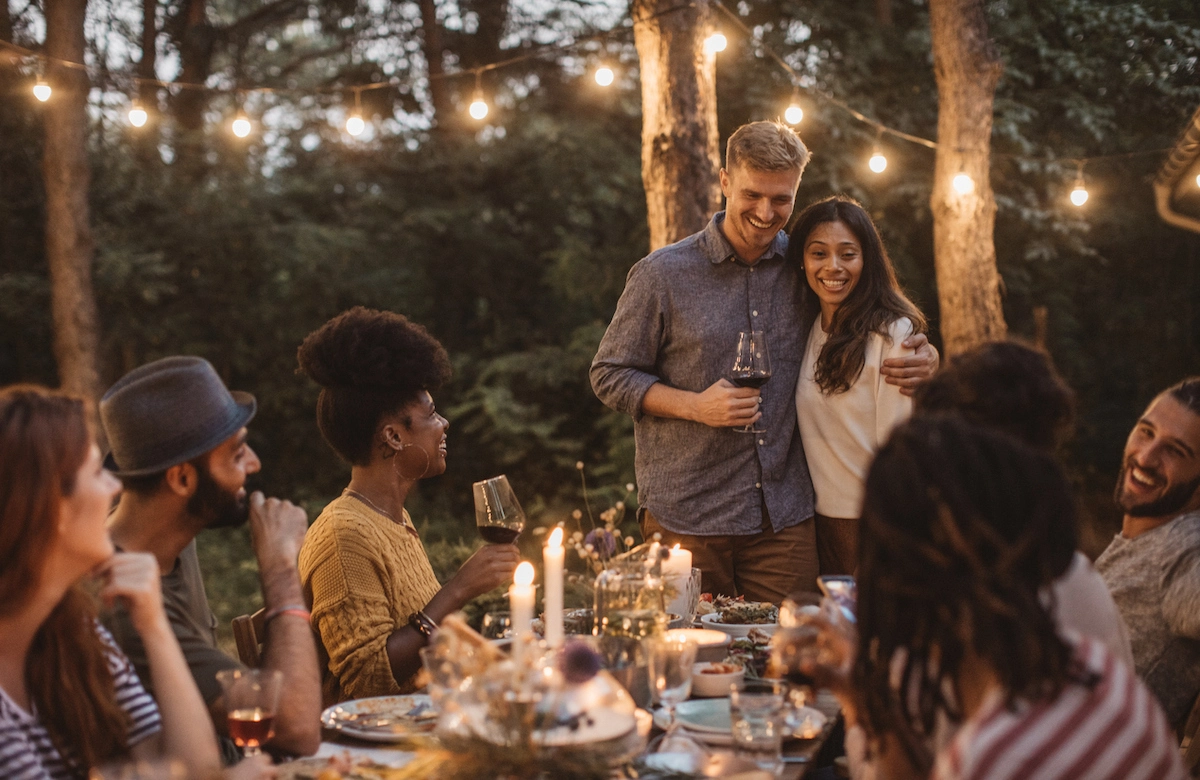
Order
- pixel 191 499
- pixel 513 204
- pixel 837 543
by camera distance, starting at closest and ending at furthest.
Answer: pixel 191 499
pixel 837 543
pixel 513 204

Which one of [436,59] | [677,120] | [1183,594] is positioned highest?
[436,59]

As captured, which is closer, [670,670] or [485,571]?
[670,670]

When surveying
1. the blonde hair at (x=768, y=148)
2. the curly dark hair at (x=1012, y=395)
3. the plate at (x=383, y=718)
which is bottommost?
the plate at (x=383, y=718)

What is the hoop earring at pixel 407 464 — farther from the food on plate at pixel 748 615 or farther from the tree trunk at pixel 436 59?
the tree trunk at pixel 436 59

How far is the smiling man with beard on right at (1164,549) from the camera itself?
244 centimetres

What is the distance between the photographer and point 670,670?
2.11 m

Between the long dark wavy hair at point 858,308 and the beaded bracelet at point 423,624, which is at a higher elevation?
the long dark wavy hair at point 858,308

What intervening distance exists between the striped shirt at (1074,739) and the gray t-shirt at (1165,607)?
3.91 feet

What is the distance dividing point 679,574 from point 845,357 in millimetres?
1024

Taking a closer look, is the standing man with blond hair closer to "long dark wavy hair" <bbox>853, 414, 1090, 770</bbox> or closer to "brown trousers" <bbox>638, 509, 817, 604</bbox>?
"brown trousers" <bbox>638, 509, 817, 604</bbox>

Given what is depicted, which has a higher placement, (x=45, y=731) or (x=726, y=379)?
(x=726, y=379)

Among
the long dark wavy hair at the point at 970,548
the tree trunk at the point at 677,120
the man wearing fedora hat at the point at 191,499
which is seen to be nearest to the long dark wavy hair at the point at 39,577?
the man wearing fedora hat at the point at 191,499

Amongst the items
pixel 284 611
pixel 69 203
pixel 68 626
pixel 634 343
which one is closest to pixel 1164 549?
pixel 634 343

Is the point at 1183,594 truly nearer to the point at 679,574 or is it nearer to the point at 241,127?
the point at 679,574
